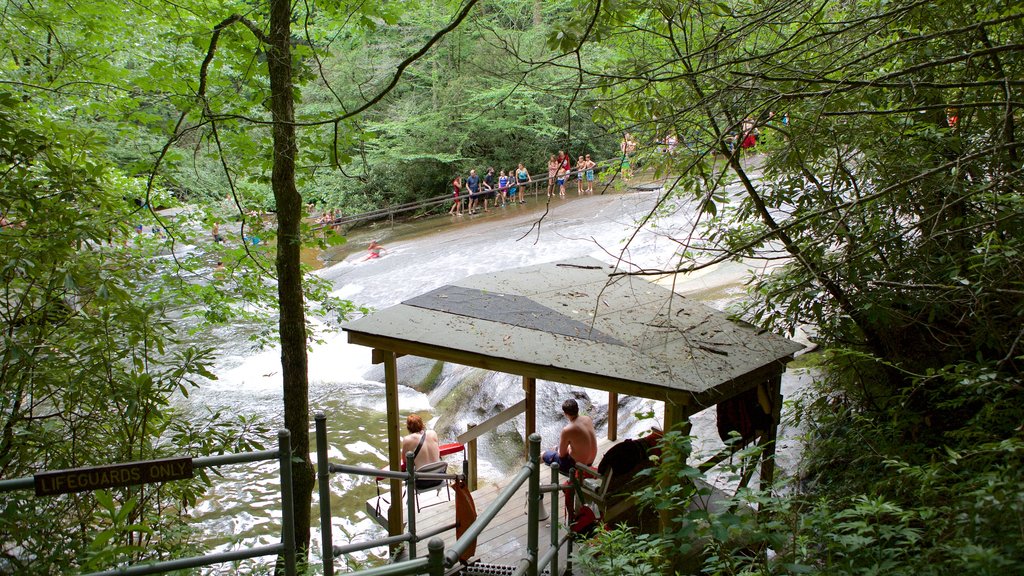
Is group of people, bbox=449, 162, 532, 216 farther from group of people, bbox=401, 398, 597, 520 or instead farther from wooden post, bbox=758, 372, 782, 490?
wooden post, bbox=758, 372, 782, 490

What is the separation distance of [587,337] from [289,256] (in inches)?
99.6

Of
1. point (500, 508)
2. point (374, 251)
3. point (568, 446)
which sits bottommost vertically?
point (568, 446)

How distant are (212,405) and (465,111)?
42.0 ft

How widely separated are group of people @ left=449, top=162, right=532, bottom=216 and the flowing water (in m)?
1.35

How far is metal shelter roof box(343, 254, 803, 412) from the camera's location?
5.34 metres

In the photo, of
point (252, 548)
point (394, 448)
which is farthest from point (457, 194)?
point (252, 548)

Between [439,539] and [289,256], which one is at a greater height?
[289,256]

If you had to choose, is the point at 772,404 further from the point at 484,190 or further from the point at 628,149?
the point at 484,190

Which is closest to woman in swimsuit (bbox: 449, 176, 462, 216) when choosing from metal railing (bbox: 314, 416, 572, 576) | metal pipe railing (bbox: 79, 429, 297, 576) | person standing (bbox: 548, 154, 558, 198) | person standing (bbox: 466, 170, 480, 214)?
person standing (bbox: 466, 170, 480, 214)

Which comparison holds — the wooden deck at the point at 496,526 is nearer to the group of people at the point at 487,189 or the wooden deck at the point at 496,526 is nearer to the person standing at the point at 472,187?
the person standing at the point at 472,187

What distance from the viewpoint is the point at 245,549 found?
2865mm

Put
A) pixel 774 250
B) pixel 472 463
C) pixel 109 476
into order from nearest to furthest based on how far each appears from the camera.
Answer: pixel 109 476 < pixel 774 250 < pixel 472 463

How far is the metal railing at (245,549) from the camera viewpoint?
257 centimetres

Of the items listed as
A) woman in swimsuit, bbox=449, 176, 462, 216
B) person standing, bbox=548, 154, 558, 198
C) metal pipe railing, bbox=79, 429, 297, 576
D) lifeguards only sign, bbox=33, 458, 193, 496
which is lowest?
metal pipe railing, bbox=79, 429, 297, 576
